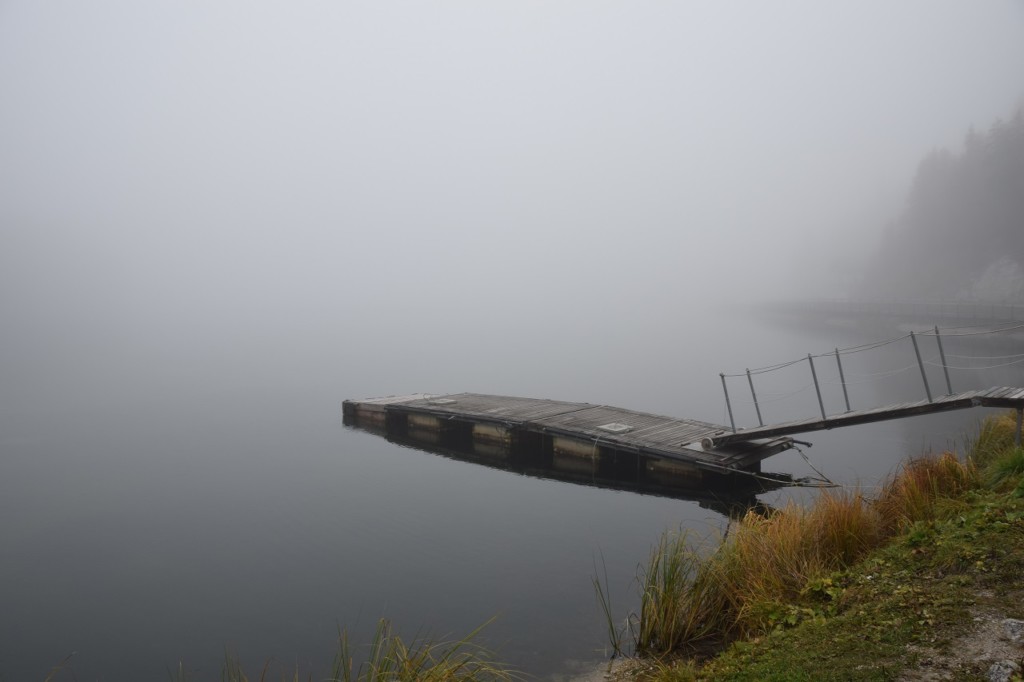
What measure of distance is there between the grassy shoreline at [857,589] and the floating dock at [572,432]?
682 centimetres

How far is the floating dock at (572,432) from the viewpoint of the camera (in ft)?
57.2

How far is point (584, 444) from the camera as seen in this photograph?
20188 mm

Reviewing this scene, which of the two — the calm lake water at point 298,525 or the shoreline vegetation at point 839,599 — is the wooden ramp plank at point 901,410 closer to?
the calm lake water at point 298,525

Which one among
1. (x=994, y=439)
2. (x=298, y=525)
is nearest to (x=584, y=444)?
(x=298, y=525)

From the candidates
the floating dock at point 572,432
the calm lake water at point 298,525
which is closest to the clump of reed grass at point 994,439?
the calm lake water at point 298,525

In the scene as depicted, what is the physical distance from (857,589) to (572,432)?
1366 centimetres

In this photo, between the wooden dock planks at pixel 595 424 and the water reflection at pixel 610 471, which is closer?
the water reflection at pixel 610 471

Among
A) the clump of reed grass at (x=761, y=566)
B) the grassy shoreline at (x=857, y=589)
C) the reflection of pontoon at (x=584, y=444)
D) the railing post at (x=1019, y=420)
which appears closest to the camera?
the grassy shoreline at (x=857, y=589)

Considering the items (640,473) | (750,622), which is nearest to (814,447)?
(640,473)

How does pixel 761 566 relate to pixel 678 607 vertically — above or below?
above

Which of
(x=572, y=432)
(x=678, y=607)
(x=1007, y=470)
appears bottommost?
(x=678, y=607)

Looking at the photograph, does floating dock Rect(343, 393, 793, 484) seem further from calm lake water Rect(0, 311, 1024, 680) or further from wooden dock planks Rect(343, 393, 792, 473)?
calm lake water Rect(0, 311, 1024, 680)

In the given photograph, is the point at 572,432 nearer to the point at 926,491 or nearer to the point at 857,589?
the point at 926,491

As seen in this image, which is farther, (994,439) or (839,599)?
(994,439)
